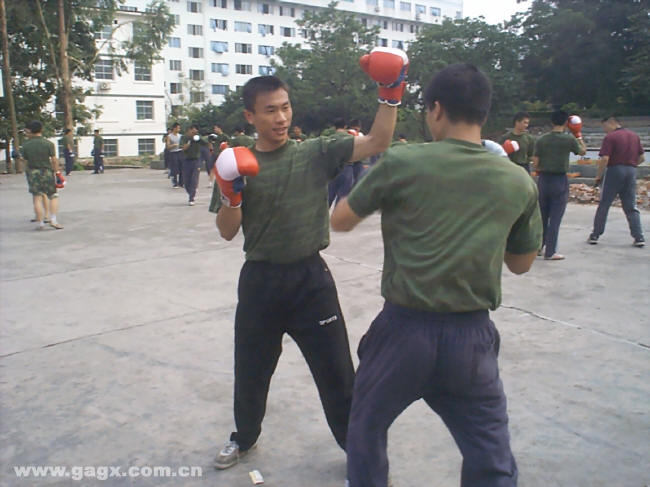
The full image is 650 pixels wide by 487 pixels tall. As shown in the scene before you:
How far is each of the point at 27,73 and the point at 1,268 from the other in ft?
70.9

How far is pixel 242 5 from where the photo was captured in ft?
202

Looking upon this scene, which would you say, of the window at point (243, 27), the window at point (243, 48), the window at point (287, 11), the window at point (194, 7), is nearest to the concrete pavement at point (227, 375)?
the window at point (194, 7)

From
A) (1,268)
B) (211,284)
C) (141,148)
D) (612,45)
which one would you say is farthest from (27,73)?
(612,45)

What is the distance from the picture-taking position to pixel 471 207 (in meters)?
1.84

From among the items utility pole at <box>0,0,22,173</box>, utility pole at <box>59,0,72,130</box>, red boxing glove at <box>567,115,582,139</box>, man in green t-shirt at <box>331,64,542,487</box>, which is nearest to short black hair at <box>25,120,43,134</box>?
red boxing glove at <box>567,115,582,139</box>

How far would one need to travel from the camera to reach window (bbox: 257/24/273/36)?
62875mm

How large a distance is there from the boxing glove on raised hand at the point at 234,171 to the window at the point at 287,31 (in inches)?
2601

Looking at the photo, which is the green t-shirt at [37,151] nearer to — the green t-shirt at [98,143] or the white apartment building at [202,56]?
the green t-shirt at [98,143]

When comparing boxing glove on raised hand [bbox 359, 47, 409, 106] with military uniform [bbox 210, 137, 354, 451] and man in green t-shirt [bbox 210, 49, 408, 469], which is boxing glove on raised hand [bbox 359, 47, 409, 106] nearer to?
man in green t-shirt [bbox 210, 49, 408, 469]

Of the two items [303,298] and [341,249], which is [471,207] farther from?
[341,249]

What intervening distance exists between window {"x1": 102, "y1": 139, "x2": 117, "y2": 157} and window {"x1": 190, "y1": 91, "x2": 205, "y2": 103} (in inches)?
457

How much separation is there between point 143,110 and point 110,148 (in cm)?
355

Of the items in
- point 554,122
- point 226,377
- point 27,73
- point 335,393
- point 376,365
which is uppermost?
point 27,73

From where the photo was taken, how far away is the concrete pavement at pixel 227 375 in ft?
9.10
